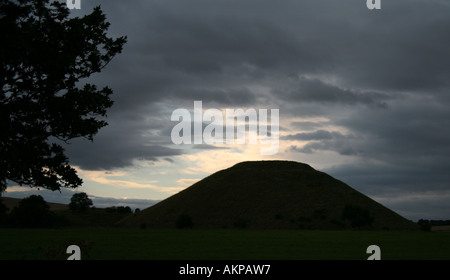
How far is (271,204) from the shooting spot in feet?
377

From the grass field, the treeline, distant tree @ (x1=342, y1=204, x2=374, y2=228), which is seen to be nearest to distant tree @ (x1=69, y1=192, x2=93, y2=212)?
the treeline

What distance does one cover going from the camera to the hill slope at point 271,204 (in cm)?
10250

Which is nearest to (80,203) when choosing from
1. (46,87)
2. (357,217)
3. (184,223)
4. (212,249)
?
(184,223)

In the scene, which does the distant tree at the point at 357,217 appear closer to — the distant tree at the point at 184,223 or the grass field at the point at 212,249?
the distant tree at the point at 184,223

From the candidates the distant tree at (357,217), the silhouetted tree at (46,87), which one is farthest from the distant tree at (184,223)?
the silhouetted tree at (46,87)

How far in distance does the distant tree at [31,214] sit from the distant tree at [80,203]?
142 ft

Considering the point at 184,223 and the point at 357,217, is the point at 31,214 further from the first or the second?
the point at 357,217

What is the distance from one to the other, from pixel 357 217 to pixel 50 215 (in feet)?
214

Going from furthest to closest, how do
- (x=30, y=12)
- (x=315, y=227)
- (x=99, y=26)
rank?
(x=315, y=227) < (x=99, y=26) < (x=30, y=12)
